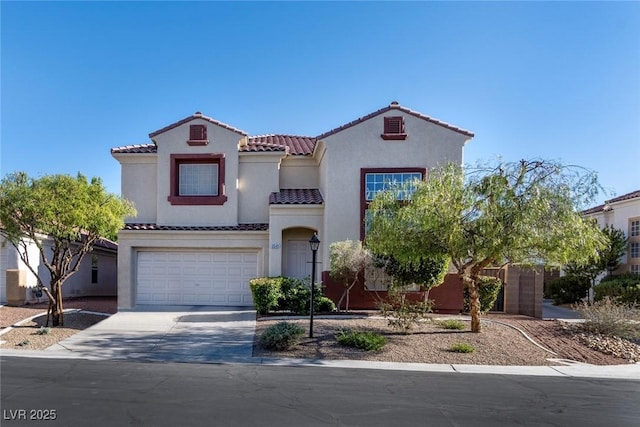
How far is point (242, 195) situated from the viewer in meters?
19.1

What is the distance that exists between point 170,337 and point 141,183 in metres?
8.91

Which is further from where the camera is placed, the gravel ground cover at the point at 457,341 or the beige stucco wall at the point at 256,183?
the beige stucco wall at the point at 256,183

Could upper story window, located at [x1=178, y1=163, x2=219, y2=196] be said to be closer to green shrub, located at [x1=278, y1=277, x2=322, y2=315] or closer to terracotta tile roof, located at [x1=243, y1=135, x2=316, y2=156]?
terracotta tile roof, located at [x1=243, y1=135, x2=316, y2=156]

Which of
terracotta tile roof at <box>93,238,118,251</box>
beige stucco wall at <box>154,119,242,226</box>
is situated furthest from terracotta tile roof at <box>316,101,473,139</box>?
terracotta tile roof at <box>93,238,118,251</box>

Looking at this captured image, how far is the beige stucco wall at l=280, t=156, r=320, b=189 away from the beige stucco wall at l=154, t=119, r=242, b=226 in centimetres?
227

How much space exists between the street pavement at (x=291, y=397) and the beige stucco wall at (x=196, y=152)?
9.33 metres

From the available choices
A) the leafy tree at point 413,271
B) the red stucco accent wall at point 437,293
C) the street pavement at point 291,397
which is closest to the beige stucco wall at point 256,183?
the red stucco accent wall at point 437,293

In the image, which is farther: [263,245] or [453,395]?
[263,245]

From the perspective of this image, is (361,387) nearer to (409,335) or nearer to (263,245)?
(409,335)

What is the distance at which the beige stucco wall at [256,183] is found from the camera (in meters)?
19.0

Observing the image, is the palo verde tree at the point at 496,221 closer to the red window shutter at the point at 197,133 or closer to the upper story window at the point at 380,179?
the upper story window at the point at 380,179

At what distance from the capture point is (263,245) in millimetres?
18156

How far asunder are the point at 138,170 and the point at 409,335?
1361cm

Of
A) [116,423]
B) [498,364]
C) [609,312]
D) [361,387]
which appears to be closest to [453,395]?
[361,387]
